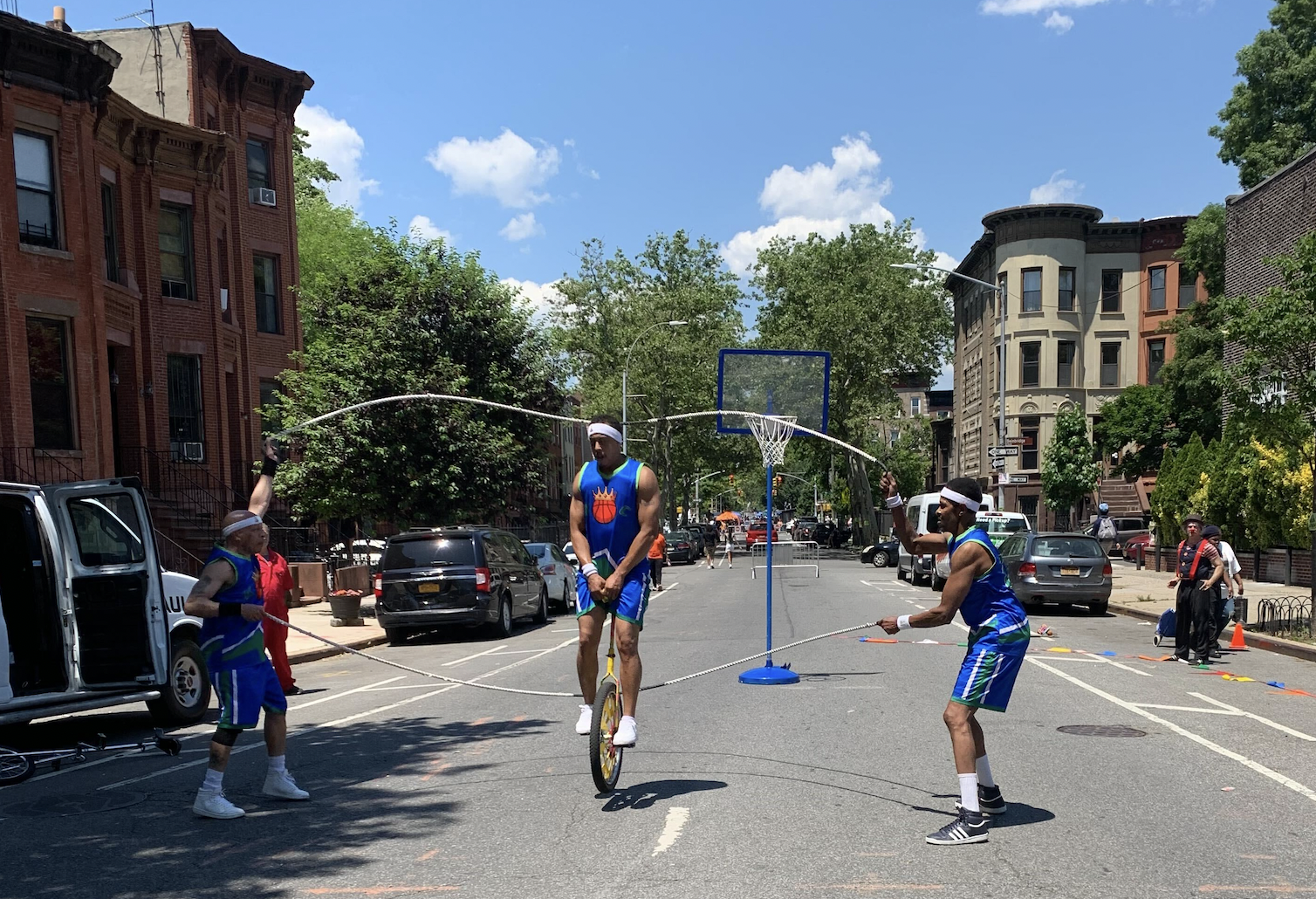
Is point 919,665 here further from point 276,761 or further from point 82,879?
point 82,879

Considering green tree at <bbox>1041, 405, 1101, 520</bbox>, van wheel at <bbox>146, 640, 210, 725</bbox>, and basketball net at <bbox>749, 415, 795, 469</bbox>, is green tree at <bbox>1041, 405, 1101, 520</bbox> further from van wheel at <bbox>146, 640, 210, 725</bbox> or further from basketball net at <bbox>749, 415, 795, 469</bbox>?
van wheel at <bbox>146, 640, 210, 725</bbox>

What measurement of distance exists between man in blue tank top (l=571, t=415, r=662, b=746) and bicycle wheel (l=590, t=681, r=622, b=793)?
0.06m

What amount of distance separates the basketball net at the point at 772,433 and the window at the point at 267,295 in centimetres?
2028

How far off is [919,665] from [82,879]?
9.33 metres

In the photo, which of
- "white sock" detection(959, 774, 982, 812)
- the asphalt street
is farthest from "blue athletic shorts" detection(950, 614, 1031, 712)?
the asphalt street

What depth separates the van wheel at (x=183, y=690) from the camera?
9781mm

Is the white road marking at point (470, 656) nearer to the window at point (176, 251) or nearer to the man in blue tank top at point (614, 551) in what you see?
the man in blue tank top at point (614, 551)

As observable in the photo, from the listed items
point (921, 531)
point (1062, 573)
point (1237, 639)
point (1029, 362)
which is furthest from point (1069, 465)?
point (1237, 639)

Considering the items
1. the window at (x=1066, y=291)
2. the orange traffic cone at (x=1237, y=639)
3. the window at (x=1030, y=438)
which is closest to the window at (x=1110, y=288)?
the window at (x=1066, y=291)

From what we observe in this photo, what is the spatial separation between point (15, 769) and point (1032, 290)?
52.0 meters

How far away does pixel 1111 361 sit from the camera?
5409 centimetres

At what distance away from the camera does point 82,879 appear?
17.5ft

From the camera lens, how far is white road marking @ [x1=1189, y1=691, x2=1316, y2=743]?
28.3ft

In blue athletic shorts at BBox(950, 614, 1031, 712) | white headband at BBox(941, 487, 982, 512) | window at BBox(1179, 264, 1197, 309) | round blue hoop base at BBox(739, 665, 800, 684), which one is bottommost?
round blue hoop base at BBox(739, 665, 800, 684)
